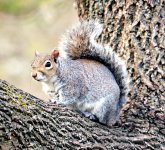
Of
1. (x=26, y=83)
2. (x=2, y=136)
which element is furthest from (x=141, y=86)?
(x=26, y=83)

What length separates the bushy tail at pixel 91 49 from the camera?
13.3ft

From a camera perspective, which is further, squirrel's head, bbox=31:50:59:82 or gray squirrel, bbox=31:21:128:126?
gray squirrel, bbox=31:21:128:126

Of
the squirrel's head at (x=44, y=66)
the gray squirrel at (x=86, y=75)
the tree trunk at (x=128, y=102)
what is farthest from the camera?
the gray squirrel at (x=86, y=75)

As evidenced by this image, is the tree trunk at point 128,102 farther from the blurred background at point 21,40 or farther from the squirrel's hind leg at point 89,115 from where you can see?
the blurred background at point 21,40

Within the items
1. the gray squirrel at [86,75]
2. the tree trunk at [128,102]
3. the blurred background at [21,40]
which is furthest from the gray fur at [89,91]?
the blurred background at [21,40]

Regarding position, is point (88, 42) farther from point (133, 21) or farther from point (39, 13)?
point (39, 13)

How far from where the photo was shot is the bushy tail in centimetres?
406

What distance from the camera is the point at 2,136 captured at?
3109 millimetres

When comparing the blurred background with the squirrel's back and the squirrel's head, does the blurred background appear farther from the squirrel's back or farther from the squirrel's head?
the squirrel's head

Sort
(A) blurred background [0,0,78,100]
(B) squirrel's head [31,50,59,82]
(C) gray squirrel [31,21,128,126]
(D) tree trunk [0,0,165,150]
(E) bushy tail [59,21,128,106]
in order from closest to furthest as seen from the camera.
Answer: (D) tree trunk [0,0,165,150] → (B) squirrel's head [31,50,59,82] → (C) gray squirrel [31,21,128,126] → (E) bushy tail [59,21,128,106] → (A) blurred background [0,0,78,100]

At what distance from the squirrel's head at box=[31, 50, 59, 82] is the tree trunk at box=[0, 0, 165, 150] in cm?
27

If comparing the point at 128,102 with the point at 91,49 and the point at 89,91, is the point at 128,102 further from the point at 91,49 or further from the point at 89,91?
the point at 91,49

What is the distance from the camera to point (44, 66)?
3807 mm

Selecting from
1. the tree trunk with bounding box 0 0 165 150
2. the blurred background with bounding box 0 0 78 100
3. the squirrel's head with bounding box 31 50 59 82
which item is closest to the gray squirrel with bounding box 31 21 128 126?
the squirrel's head with bounding box 31 50 59 82
